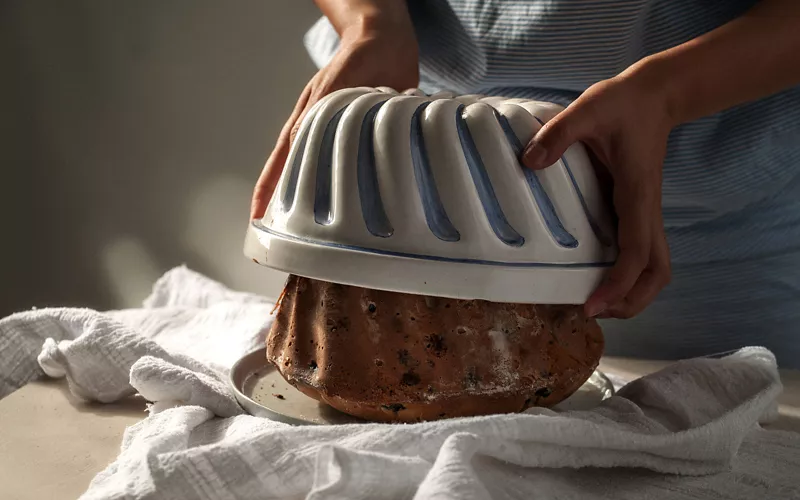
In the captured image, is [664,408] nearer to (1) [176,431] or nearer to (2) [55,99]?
(1) [176,431]

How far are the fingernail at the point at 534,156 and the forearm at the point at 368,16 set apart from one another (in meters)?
0.25

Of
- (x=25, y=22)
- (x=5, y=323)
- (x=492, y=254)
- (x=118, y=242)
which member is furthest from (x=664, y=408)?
(x=25, y=22)

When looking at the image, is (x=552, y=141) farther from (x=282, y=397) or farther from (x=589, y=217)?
(x=282, y=397)

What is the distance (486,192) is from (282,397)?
217 mm

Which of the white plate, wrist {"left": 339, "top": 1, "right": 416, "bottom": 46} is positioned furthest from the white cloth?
wrist {"left": 339, "top": 1, "right": 416, "bottom": 46}

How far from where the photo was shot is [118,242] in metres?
1.50

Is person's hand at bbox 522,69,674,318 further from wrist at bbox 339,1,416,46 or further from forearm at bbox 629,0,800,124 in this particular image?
wrist at bbox 339,1,416,46

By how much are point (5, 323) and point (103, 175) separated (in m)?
0.79

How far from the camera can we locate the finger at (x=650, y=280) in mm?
555

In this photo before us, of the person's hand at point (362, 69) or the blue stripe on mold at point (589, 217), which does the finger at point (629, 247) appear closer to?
the blue stripe on mold at point (589, 217)

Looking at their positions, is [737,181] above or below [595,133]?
below

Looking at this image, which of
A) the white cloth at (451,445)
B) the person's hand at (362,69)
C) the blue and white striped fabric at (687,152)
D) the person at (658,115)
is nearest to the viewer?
the white cloth at (451,445)

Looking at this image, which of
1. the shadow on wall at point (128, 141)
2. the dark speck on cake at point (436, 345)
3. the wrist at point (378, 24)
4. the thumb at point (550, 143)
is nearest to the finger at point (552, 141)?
the thumb at point (550, 143)

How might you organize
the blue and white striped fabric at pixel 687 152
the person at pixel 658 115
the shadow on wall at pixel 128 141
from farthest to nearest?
the shadow on wall at pixel 128 141
the blue and white striped fabric at pixel 687 152
the person at pixel 658 115
